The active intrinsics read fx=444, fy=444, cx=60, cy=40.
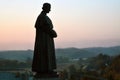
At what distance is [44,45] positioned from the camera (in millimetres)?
13477

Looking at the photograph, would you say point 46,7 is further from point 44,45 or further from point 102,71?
point 102,71

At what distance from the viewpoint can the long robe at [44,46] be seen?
13348mm

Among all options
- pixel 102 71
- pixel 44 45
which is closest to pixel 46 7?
pixel 44 45

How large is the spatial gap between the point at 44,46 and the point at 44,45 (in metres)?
0.03

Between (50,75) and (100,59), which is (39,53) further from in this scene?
(100,59)

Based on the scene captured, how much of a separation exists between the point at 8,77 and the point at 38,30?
33812mm

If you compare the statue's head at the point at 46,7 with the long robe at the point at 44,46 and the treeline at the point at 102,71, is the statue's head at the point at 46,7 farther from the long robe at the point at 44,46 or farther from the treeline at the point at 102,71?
the treeline at the point at 102,71

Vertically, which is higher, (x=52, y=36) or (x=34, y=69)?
(x=52, y=36)

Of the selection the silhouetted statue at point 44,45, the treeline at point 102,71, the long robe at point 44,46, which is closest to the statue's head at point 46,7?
the silhouetted statue at point 44,45

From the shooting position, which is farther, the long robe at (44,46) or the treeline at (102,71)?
the treeline at (102,71)

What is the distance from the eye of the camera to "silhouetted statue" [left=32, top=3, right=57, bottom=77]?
13.3m

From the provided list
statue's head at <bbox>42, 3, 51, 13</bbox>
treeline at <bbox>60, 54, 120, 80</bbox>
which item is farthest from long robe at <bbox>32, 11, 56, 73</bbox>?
treeline at <bbox>60, 54, 120, 80</bbox>

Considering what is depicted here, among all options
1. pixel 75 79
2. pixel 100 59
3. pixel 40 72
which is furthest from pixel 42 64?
pixel 100 59

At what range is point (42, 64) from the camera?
43.8ft
